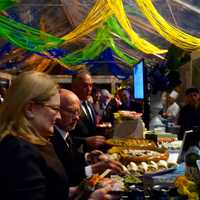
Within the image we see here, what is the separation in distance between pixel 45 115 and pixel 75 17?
10.1m

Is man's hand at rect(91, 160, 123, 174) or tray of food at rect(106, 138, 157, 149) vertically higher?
man's hand at rect(91, 160, 123, 174)

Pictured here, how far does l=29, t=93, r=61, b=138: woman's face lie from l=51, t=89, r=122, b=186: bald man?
0.97 metres

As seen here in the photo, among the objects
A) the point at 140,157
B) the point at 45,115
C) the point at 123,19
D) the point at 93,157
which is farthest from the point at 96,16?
the point at 45,115

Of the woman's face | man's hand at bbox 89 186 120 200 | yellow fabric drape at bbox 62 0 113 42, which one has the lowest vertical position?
man's hand at bbox 89 186 120 200

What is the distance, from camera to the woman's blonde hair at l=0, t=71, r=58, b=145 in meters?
1.97

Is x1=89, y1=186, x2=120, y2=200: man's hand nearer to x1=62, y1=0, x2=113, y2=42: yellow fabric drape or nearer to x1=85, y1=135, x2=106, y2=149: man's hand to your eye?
x1=85, y1=135, x2=106, y2=149: man's hand

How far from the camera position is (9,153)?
1.87 meters

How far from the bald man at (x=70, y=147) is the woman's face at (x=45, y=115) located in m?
0.97

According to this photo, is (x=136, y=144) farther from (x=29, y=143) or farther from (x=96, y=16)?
(x=96, y=16)

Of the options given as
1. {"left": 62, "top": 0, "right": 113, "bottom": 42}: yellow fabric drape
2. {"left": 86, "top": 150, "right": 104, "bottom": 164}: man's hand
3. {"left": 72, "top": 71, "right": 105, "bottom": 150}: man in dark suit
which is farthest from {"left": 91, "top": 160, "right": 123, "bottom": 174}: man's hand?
{"left": 62, "top": 0, "right": 113, "bottom": 42}: yellow fabric drape

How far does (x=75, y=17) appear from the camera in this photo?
39.2 ft

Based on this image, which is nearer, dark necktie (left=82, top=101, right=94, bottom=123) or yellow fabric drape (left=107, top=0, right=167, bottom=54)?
dark necktie (left=82, top=101, right=94, bottom=123)

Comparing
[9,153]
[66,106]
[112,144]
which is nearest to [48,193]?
[9,153]

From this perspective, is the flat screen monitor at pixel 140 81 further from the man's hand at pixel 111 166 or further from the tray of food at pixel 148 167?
the man's hand at pixel 111 166
